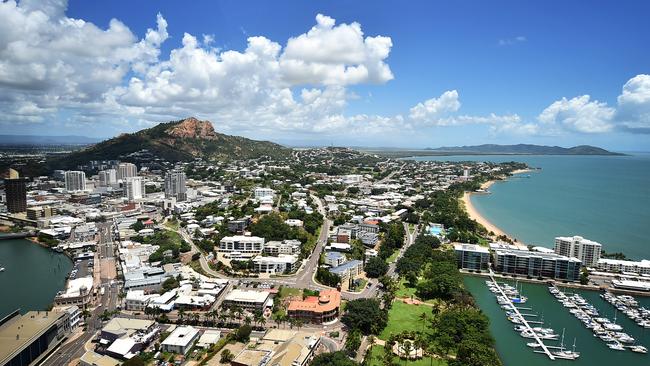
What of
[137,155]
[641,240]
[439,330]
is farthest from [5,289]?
[137,155]

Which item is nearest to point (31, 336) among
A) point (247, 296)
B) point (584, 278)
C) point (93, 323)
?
point (93, 323)

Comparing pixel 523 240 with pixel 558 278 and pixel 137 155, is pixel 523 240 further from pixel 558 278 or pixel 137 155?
pixel 137 155

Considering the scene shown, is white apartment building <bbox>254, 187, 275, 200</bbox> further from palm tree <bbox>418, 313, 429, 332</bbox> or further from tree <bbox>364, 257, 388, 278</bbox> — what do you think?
palm tree <bbox>418, 313, 429, 332</bbox>

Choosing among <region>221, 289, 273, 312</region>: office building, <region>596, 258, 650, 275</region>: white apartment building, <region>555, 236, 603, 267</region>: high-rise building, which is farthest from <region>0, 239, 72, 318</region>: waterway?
<region>596, 258, 650, 275</region>: white apartment building

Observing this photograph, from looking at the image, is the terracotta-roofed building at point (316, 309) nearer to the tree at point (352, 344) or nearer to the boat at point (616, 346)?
the tree at point (352, 344)

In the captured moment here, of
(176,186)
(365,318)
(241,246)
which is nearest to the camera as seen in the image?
(365,318)

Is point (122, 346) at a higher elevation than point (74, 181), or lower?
lower

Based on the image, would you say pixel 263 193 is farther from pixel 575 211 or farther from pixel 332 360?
pixel 575 211
